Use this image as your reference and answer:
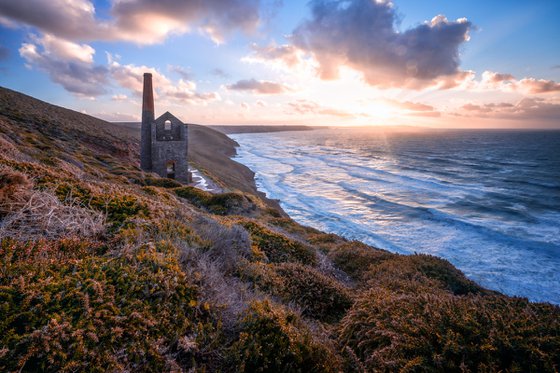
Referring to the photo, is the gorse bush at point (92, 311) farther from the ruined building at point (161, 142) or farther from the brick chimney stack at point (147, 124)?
the brick chimney stack at point (147, 124)

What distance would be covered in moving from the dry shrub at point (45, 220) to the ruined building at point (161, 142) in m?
22.5

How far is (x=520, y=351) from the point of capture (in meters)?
3.29

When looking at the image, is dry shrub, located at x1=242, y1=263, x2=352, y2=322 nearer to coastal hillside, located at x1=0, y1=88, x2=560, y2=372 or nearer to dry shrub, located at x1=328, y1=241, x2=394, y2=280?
coastal hillside, located at x1=0, y1=88, x2=560, y2=372

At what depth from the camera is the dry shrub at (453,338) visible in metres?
3.20

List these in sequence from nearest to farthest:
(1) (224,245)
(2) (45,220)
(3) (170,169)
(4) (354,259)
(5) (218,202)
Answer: (2) (45,220)
(1) (224,245)
(4) (354,259)
(5) (218,202)
(3) (170,169)

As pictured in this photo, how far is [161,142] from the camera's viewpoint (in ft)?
86.5

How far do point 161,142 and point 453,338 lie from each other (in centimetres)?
2679

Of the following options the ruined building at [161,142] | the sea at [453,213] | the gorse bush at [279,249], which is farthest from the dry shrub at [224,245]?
the ruined building at [161,142]

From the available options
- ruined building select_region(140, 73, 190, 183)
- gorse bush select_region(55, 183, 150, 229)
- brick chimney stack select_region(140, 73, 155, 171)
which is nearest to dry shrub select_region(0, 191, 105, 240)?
gorse bush select_region(55, 183, 150, 229)

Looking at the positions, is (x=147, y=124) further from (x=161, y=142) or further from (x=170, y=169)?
(x=170, y=169)

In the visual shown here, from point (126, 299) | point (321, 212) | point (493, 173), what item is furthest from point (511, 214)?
point (126, 299)

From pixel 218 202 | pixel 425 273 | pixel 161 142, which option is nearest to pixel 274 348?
pixel 425 273

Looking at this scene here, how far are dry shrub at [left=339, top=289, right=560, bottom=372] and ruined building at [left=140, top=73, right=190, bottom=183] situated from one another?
2544 cm

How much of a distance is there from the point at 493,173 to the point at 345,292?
5673 cm
